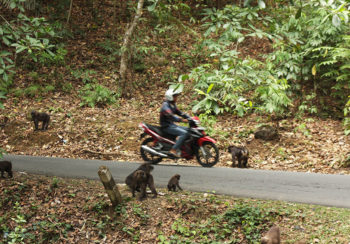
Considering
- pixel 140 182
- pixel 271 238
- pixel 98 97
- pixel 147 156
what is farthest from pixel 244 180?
pixel 98 97

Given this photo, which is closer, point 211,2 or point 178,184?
point 178,184

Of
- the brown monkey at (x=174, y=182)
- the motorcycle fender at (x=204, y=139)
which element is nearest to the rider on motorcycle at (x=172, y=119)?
the motorcycle fender at (x=204, y=139)

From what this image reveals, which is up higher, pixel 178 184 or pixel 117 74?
pixel 117 74

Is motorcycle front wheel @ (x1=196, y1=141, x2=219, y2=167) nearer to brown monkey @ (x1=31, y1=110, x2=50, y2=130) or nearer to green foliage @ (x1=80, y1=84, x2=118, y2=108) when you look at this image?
brown monkey @ (x1=31, y1=110, x2=50, y2=130)

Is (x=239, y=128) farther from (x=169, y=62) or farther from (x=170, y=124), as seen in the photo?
(x=169, y=62)

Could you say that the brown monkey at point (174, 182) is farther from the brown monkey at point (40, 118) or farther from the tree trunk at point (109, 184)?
the brown monkey at point (40, 118)

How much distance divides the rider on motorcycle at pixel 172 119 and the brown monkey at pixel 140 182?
1.09 m

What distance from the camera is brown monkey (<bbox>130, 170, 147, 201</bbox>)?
684cm

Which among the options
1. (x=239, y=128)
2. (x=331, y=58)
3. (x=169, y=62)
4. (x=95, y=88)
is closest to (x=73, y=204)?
(x=239, y=128)

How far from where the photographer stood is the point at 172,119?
291 inches

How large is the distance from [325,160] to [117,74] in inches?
478

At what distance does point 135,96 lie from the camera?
1688 cm

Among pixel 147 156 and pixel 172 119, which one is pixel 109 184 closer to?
pixel 172 119

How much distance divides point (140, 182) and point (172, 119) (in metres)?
1.58
